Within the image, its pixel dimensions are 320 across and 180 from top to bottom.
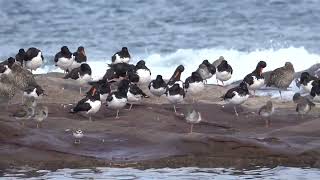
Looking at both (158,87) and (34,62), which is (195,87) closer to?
(158,87)

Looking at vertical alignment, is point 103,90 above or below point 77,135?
above

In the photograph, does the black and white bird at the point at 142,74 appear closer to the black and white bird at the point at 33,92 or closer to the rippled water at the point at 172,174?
the black and white bird at the point at 33,92

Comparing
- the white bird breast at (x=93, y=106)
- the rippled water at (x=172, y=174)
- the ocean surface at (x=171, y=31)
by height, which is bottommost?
the rippled water at (x=172, y=174)

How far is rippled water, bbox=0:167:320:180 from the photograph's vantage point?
59.3ft

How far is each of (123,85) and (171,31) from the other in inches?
932

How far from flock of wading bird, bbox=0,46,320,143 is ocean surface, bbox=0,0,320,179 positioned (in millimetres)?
5116

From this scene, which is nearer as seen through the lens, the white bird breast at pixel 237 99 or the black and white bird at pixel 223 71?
the white bird breast at pixel 237 99

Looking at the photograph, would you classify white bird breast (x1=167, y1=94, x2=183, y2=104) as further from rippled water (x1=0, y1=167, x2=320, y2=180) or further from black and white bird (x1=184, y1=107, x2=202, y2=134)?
rippled water (x1=0, y1=167, x2=320, y2=180)

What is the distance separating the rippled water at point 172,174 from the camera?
18.1m

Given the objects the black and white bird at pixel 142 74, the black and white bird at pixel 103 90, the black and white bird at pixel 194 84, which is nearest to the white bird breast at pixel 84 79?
the black and white bird at pixel 142 74

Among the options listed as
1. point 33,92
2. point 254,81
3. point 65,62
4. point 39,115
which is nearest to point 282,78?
point 254,81

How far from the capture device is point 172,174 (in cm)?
1830

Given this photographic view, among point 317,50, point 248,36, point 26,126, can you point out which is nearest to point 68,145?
point 26,126

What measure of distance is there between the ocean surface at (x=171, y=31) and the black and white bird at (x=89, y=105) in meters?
10.5
